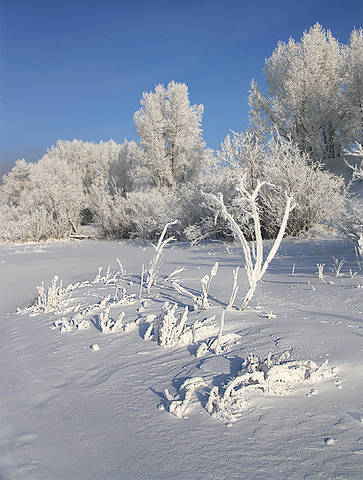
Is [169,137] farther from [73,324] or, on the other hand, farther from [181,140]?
Answer: [73,324]

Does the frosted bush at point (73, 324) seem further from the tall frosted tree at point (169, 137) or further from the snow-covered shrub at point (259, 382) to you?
the tall frosted tree at point (169, 137)

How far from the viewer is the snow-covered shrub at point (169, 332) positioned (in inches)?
87.0

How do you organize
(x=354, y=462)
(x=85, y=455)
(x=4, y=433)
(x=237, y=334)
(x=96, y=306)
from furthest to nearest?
(x=96, y=306) < (x=237, y=334) < (x=4, y=433) < (x=85, y=455) < (x=354, y=462)

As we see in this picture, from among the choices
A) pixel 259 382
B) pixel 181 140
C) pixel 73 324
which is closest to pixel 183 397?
pixel 259 382

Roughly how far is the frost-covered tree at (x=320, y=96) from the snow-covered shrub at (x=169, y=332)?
15289mm

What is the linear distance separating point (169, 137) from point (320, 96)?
23.3 ft

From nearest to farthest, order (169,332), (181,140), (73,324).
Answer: (169,332) < (73,324) < (181,140)

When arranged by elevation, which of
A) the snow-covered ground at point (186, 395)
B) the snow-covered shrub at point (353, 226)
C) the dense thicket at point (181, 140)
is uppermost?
the dense thicket at point (181, 140)

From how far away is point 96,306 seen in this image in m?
3.32

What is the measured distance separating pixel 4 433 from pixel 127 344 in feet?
3.15

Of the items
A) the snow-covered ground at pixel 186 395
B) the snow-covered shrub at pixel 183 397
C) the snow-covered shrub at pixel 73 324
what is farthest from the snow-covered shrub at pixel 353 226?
the snow-covered shrub at pixel 183 397

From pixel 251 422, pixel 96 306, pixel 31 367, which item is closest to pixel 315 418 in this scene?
pixel 251 422

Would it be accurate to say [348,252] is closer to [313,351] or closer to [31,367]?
[313,351]

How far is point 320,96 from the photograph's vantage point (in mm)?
16094
